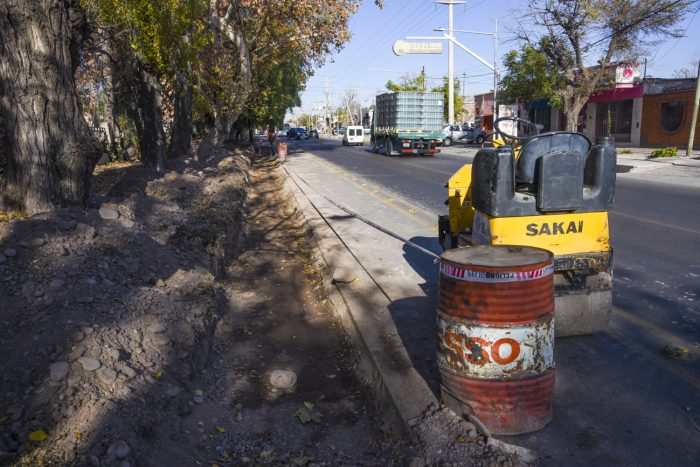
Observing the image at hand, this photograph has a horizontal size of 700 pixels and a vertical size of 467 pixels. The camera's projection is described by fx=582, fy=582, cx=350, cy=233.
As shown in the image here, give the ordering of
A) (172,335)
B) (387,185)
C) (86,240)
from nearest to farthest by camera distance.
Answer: (172,335)
(86,240)
(387,185)

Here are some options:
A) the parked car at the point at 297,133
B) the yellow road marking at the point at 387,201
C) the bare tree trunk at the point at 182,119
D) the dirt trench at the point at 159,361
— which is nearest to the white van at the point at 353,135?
the parked car at the point at 297,133

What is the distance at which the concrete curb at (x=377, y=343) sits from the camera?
12.2 ft

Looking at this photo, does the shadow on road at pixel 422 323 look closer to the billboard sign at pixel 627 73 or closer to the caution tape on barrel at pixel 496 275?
the caution tape on barrel at pixel 496 275

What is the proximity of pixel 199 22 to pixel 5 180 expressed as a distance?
38.7 ft

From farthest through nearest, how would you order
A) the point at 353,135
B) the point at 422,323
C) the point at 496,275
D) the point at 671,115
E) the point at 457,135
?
the point at 353,135, the point at 457,135, the point at 671,115, the point at 422,323, the point at 496,275

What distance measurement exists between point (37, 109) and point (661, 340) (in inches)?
273

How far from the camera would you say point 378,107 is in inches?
1368

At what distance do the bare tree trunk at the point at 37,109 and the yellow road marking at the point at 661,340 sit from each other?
6.26 meters

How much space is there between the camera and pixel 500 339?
10.8 ft

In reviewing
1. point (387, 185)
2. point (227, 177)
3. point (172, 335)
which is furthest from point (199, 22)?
point (172, 335)

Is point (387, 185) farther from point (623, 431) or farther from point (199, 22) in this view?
point (623, 431)

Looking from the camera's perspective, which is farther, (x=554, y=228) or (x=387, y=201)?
(x=387, y=201)

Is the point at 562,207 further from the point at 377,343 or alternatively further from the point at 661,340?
the point at 377,343

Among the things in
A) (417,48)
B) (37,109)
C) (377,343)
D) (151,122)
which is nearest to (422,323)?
(377,343)
